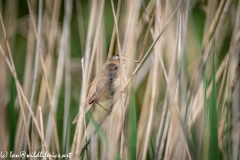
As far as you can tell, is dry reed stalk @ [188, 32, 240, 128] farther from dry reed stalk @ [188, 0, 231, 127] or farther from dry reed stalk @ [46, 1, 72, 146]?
dry reed stalk @ [46, 1, 72, 146]

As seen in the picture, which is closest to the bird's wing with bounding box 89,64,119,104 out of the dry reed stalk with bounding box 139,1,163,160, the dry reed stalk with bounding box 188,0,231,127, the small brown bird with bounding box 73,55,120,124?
the small brown bird with bounding box 73,55,120,124

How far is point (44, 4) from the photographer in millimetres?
2160

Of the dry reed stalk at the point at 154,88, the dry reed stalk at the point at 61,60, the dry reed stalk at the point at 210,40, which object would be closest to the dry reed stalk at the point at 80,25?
the dry reed stalk at the point at 61,60

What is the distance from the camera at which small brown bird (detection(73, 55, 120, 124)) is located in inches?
86.3

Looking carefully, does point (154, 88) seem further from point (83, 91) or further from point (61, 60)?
point (61, 60)

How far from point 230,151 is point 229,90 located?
355mm

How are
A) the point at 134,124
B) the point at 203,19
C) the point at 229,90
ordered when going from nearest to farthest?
1. the point at 134,124
2. the point at 229,90
3. the point at 203,19

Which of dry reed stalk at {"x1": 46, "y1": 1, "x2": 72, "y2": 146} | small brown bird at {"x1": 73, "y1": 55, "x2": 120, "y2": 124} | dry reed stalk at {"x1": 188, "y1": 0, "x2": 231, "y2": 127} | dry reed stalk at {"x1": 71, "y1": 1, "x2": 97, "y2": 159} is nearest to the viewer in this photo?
dry reed stalk at {"x1": 71, "y1": 1, "x2": 97, "y2": 159}

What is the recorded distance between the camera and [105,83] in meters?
2.37

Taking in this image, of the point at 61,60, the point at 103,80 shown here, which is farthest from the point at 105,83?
the point at 61,60

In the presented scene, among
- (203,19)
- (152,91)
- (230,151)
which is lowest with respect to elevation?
(230,151)

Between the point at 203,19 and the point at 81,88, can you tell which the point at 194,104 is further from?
the point at 81,88

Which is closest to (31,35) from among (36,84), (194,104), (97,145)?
(36,84)

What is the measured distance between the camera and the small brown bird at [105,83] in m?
2.19
